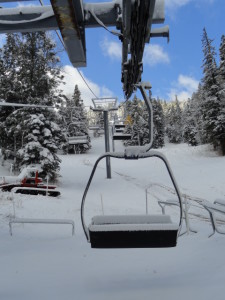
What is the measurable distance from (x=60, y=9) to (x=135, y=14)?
719 mm

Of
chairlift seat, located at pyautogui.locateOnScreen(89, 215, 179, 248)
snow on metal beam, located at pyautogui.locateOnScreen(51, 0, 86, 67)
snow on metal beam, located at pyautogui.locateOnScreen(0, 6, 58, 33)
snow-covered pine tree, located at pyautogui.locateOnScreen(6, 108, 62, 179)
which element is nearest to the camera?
snow on metal beam, located at pyautogui.locateOnScreen(51, 0, 86, 67)

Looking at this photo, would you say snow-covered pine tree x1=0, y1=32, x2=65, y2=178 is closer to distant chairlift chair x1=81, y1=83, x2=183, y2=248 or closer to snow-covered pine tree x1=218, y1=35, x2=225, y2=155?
distant chairlift chair x1=81, y1=83, x2=183, y2=248

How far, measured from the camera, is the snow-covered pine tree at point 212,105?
27.0 meters

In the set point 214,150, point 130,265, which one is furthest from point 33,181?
point 214,150

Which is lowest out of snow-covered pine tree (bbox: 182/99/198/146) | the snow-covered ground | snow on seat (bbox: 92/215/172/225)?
A: the snow-covered ground

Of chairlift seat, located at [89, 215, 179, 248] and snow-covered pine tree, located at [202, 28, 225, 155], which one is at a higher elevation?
snow-covered pine tree, located at [202, 28, 225, 155]

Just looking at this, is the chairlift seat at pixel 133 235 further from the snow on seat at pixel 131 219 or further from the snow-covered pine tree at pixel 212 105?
the snow-covered pine tree at pixel 212 105

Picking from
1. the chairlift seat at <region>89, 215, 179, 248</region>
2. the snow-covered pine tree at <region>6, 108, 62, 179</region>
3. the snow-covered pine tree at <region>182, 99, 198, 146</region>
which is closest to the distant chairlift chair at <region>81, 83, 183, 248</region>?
the chairlift seat at <region>89, 215, 179, 248</region>

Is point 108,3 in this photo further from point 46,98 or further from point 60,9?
point 46,98

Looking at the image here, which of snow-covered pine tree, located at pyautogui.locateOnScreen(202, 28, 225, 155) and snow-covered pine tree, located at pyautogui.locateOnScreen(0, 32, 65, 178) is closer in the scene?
snow-covered pine tree, located at pyautogui.locateOnScreen(0, 32, 65, 178)

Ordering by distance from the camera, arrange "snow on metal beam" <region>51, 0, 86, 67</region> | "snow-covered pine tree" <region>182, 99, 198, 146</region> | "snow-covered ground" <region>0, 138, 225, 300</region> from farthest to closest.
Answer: "snow-covered pine tree" <region>182, 99, 198, 146</region>
"snow-covered ground" <region>0, 138, 225, 300</region>
"snow on metal beam" <region>51, 0, 86, 67</region>

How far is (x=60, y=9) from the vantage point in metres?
2.43

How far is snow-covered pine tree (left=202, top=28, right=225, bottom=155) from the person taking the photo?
27.0 m

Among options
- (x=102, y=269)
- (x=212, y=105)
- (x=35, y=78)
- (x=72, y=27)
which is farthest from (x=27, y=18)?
(x=212, y=105)
